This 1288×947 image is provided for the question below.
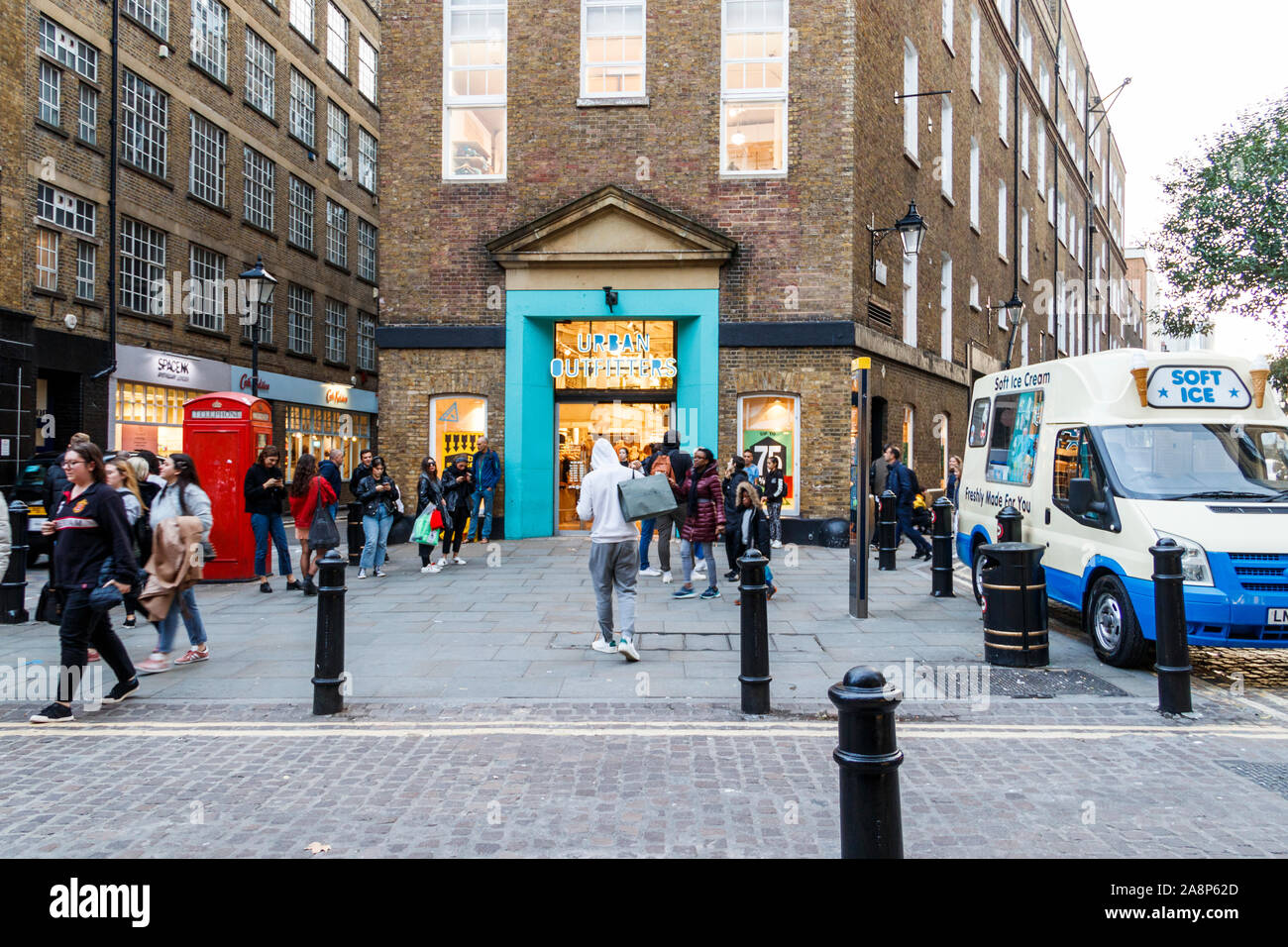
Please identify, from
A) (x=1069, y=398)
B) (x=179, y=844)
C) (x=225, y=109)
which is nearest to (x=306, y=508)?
(x=179, y=844)

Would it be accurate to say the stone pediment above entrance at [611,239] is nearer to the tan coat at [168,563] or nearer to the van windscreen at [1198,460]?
the van windscreen at [1198,460]

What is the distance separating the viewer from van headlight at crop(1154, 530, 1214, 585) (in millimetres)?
6527

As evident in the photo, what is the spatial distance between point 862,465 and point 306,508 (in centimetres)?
651

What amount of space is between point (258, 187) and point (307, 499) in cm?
2056

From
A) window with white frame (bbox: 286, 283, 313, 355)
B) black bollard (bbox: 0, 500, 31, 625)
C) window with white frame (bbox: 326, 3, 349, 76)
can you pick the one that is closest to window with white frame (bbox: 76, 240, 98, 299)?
window with white frame (bbox: 286, 283, 313, 355)

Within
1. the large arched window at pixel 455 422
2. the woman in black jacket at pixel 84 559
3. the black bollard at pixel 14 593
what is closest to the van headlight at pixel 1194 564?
the woman in black jacket at pixel 84 559

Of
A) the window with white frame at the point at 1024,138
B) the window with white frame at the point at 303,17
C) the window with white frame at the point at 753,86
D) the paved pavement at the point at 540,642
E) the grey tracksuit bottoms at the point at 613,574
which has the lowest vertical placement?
the paved pavement at the point at 540,642

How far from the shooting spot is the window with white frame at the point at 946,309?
2267 centimetres

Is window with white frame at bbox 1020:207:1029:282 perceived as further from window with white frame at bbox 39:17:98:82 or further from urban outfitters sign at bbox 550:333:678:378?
window with white frame at bbox 39:17:98:82

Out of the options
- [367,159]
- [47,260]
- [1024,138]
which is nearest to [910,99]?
[1024,138]

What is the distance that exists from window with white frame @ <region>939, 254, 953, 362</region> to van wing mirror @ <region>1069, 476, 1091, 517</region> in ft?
51.5

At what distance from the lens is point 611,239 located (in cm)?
1677

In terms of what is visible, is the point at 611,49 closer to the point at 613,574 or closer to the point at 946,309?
the point at 946,309

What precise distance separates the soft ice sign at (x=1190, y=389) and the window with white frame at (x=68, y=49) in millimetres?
22251
